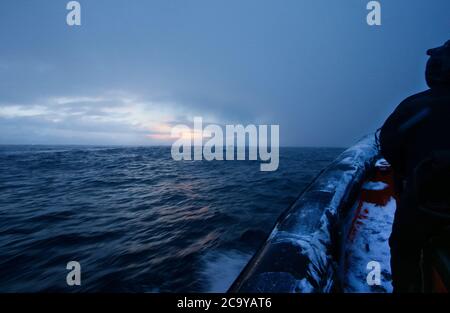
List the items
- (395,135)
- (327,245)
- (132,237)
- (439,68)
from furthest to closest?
(132,237), (327,245), (395,135), (439,68)

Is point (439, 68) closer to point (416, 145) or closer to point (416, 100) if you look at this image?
point (416, 100)

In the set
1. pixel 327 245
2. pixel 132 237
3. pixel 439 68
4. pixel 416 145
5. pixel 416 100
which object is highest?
pixel 439 68

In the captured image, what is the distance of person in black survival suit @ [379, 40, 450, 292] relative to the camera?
1.28 meters

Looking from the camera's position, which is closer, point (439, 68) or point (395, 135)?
point (439, 68)

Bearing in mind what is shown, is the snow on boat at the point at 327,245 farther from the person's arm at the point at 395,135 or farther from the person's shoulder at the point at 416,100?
the person's shoulder at the point at 416,100

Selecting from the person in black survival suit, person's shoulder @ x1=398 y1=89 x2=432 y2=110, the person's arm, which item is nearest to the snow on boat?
A: the person in black survival suit

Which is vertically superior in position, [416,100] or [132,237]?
[416,100]

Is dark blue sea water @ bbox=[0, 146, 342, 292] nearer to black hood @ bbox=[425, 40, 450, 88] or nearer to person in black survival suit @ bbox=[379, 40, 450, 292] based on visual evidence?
person in black survival suit @ bbox=[379, 40, 450, 292]

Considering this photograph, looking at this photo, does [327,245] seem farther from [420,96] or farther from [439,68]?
[439,68]

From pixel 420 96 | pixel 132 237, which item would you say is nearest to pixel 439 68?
pixel 420 96

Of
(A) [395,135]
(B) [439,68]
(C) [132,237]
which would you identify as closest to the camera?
(B) [439,68]

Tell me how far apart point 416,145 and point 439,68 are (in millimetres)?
522

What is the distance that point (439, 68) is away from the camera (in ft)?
4.40

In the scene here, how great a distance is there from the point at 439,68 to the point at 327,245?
5.37ft
